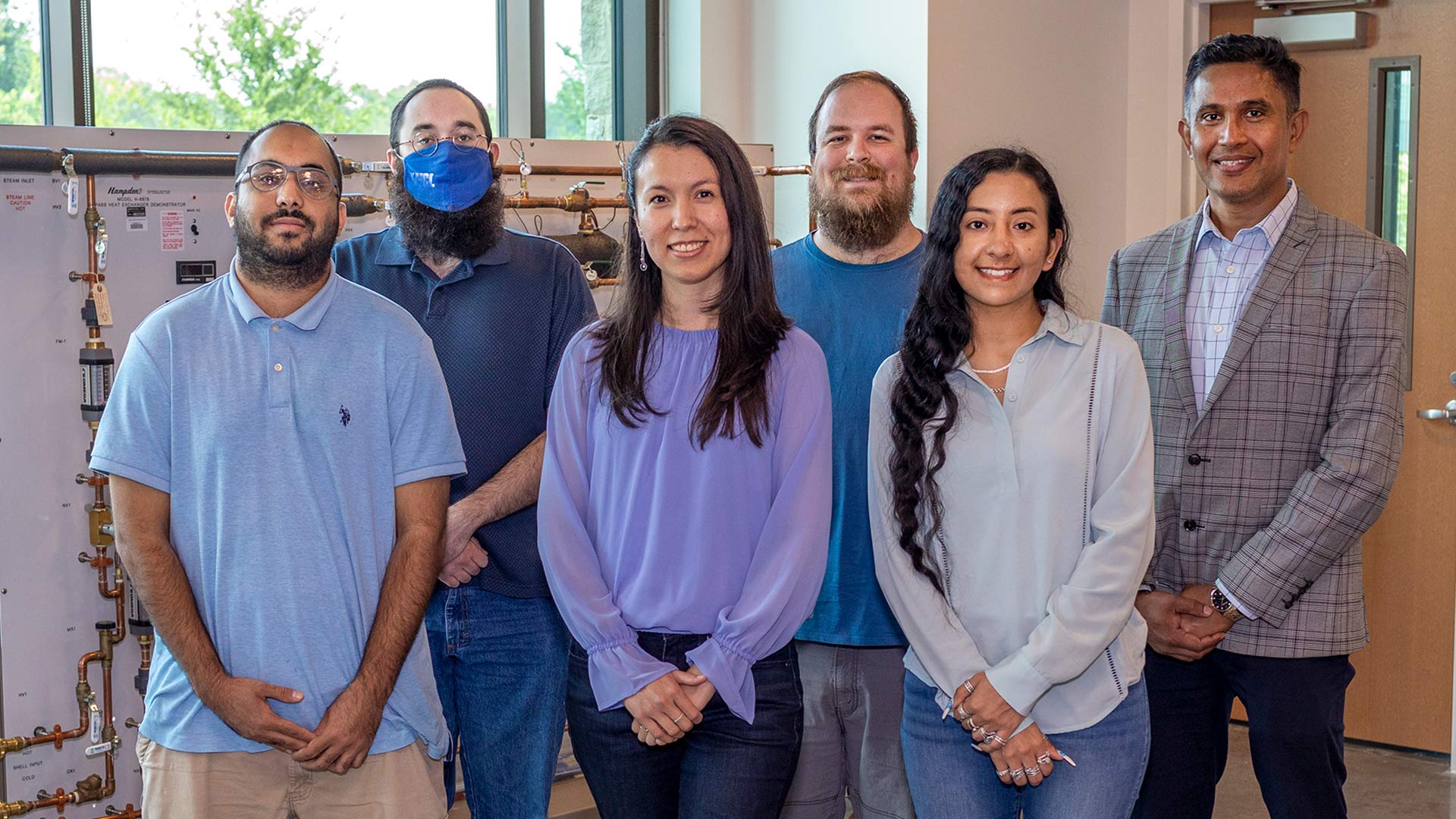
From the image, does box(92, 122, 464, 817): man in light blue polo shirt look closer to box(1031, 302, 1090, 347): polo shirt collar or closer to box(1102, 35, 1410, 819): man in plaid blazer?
box(1031, 302, 1090, 347): polo shirt collar

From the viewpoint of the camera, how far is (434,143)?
2422 mm

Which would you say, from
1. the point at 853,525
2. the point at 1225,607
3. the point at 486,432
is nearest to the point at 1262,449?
the point at 1225,607

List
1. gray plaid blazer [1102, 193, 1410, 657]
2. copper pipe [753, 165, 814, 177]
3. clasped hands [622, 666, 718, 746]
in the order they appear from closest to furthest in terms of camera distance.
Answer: clasped hands [622, 666, 718, 746]
gray plaid blazer [1102, 193, 1410, 657]
copper pipe [753, 165, 814, 177]

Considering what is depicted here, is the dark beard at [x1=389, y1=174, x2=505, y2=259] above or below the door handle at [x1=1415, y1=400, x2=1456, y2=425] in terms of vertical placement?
above

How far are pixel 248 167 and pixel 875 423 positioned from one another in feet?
3.43

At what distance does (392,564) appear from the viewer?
198 cm

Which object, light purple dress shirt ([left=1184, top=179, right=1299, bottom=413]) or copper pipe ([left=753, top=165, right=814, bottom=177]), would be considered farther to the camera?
copper pipe ([left=753, top=165, right=814, bottom=177])

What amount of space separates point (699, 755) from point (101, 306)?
1795mm

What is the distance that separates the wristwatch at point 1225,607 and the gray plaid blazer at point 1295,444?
2 centimetres

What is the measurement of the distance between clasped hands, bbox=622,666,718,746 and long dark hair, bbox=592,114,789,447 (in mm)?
333

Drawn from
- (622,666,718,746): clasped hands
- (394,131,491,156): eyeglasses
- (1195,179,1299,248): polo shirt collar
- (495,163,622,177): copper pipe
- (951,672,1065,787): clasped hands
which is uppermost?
(495,163,622,177): copper pipe

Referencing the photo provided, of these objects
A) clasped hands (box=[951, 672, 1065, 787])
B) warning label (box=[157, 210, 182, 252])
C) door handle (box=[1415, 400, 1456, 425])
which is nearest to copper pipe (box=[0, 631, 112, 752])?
warning label (box=[157, 210, 182, 252])

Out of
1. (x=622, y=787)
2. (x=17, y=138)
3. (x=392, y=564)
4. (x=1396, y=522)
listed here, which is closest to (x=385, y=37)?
(x=17, y=138)

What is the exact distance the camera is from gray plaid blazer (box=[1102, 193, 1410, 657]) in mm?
2107
